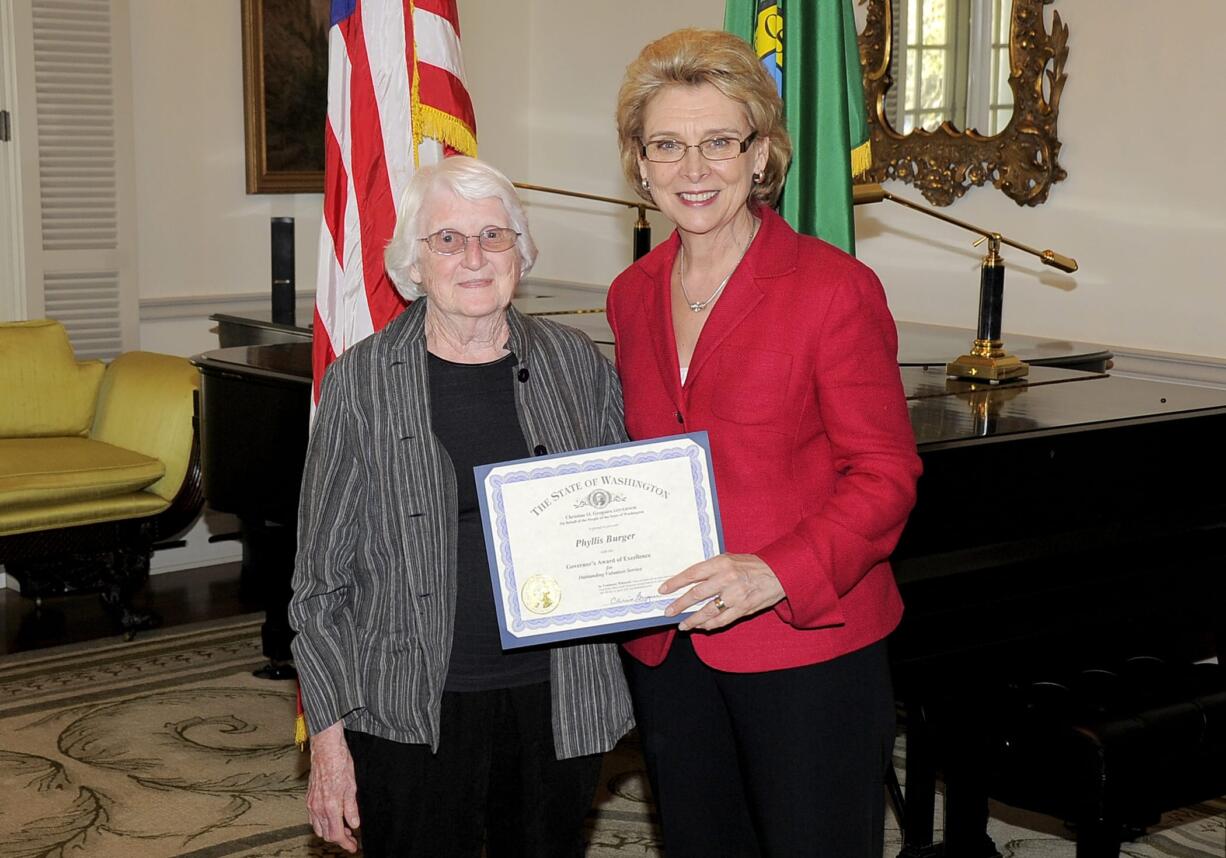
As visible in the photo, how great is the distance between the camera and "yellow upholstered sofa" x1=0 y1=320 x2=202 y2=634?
16.8 feet

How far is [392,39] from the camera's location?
3006 mm

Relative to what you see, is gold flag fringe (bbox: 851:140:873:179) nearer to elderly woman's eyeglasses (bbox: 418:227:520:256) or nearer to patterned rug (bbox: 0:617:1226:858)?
elderly woman's eyeglasses (bbox: 418:227:520:256)

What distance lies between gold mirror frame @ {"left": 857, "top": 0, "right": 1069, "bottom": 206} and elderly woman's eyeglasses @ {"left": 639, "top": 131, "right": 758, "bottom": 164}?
3.44 metres

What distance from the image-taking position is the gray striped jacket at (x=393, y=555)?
194 cm

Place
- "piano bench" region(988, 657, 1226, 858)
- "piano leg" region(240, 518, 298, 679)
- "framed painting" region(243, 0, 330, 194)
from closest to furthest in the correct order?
"piano bench" region(988, 657, 1226, 858) → "piano leg" region(240, 518, 298, 679) → "framed painting" region(243, 0, 330, 194)

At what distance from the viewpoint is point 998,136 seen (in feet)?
17.3

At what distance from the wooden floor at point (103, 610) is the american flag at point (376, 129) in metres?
2.69

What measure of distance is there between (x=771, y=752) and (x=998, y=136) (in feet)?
12.5

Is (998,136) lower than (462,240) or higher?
higher

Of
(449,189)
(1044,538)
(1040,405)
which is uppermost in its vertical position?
(449,189)

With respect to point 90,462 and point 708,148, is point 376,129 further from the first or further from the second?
point 90,462

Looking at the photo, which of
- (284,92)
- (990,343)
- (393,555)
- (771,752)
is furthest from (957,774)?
(284,92)

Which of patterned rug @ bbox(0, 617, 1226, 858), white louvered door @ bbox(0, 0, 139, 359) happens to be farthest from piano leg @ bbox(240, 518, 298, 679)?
A: white louvered door @ bbox(0, 0, 139, 359)

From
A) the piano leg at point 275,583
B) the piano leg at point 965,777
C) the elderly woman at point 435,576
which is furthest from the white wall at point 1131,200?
the elderly woman at point 435,576
